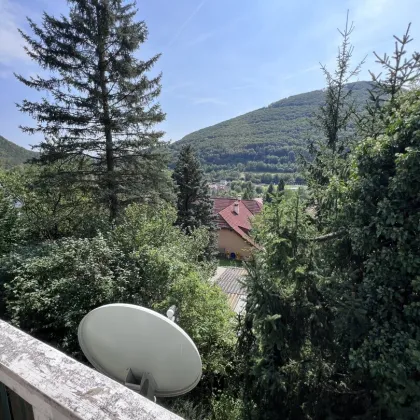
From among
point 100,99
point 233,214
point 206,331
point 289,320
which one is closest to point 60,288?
point 206,331

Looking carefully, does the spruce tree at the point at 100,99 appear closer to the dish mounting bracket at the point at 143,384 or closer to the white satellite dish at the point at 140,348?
the white satellite dish at the point at 140,348

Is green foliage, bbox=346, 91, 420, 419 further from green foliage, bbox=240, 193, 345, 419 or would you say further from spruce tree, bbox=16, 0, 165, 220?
spruce tree, bbox=16, 0, 165, 220

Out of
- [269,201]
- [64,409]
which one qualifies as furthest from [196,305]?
[64,409]

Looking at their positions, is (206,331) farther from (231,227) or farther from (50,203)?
(231,227)

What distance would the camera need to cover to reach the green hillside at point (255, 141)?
88438 mm

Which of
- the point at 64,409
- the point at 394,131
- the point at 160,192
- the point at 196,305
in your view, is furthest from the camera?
the point at 160,192

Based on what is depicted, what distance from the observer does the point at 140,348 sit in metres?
2.11

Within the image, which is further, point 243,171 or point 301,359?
point 243,171

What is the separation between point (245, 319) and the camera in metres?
4.16

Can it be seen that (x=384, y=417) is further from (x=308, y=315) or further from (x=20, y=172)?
(x=20, y=172)

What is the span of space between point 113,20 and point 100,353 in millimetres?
10073

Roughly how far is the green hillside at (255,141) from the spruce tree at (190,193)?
69211 mm

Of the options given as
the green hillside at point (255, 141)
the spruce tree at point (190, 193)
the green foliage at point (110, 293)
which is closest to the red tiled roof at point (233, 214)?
the spruce tree at point (190, 193)

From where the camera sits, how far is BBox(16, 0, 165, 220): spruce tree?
862 cm
